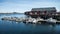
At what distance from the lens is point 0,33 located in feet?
16.5

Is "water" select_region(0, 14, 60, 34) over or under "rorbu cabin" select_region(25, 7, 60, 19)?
under

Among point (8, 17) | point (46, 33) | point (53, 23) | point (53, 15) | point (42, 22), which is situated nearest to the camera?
point (46, 33)

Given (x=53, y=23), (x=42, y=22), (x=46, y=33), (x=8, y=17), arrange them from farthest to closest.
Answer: (x=8, y=17), (x=42, y=22), (x=53, y=23), (x=46, y=33)

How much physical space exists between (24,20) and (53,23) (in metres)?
1.74

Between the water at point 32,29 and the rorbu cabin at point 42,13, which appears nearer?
the water at point 32,29

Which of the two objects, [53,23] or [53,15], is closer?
[53,23]

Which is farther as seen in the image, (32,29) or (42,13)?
(42,13)

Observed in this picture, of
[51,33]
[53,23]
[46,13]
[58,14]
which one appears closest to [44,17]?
[46,13]

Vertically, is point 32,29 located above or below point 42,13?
below

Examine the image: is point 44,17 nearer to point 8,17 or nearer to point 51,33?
point 8,17

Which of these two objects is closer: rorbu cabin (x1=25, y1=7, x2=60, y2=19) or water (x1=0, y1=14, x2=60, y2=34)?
water (x1=0, y1=14, x2=60, y2=34)

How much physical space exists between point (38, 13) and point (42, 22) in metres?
1.23

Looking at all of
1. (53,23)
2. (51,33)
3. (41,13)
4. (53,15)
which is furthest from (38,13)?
(51,33)

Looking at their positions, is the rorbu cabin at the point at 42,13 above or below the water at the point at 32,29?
above
